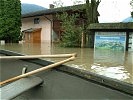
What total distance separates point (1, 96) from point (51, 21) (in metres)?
29.8

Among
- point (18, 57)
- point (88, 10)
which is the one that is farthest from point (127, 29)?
point (18, 57)

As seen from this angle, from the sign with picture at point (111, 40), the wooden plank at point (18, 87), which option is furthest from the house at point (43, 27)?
the wooden plank at point (18, 87)

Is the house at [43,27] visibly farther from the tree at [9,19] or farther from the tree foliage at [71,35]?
the tree foliage at [71,35]

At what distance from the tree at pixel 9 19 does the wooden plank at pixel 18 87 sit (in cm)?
2543

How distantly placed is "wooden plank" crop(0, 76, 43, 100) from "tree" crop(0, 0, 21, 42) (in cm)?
2543

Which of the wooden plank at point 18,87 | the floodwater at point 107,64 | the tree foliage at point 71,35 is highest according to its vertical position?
the tree foliage at point 71,35

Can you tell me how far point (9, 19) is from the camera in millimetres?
28922

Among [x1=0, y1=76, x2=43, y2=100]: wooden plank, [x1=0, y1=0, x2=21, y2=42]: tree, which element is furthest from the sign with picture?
[x1=0, y1=76, x2=43, y2=100]: wooden plank

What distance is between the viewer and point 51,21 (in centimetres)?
3331

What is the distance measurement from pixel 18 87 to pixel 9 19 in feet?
84.8

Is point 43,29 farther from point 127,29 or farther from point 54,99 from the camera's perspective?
point 54,99

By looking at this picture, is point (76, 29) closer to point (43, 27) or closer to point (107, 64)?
point (107, 64)

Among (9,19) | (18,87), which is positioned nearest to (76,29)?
(9,19)

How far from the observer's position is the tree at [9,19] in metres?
28.8
